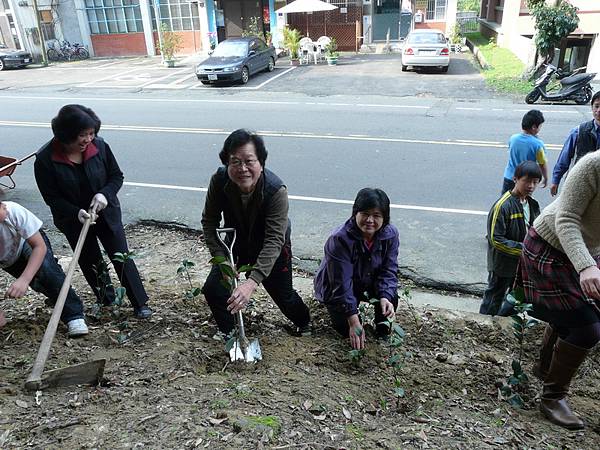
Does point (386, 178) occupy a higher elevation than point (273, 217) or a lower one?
lower

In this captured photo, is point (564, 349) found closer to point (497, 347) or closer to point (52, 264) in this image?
point (497, 347)

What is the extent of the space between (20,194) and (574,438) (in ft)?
24.6

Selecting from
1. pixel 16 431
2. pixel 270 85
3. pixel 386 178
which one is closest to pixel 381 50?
pixel 270 85

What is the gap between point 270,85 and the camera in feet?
53.0

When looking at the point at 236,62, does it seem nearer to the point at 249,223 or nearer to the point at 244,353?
the point at 249,223

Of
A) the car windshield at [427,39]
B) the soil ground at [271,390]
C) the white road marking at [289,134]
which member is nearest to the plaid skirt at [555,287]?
the soil ground at [271,390]

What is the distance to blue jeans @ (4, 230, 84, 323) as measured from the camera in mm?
3150

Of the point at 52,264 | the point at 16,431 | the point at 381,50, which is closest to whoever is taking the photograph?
the point at 16,431

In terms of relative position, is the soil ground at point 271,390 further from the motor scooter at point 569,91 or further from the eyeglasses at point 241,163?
the motor scooter at point 569,91

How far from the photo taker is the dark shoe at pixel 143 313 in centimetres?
355

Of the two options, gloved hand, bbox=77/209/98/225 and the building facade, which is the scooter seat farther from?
gloved hand, bbox=77/209/98/225

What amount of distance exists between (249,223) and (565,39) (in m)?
18.8

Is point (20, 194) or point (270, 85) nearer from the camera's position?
point (20, 194)

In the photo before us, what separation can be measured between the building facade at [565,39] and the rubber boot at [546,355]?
13834 mm
